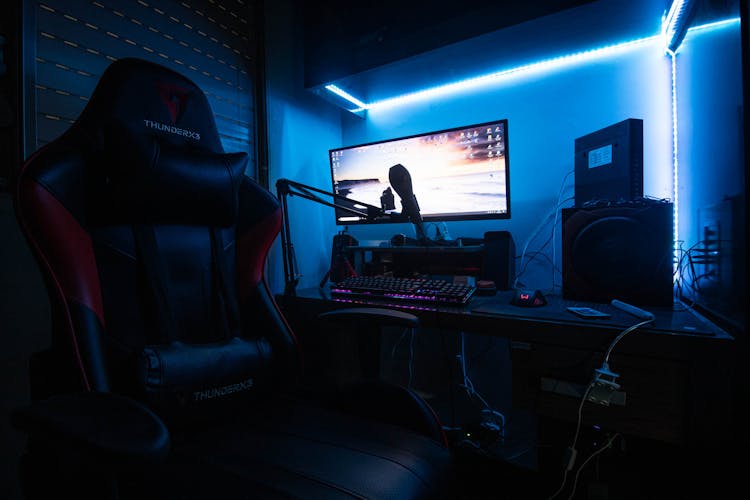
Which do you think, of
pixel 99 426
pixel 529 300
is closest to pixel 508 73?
pixel 529 300

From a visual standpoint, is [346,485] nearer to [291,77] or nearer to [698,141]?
[698,141]

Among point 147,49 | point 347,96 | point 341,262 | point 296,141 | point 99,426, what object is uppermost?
point 347,96

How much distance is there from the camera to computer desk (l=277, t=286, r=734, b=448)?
27.7 inches

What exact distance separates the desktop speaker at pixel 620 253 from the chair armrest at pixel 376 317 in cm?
61

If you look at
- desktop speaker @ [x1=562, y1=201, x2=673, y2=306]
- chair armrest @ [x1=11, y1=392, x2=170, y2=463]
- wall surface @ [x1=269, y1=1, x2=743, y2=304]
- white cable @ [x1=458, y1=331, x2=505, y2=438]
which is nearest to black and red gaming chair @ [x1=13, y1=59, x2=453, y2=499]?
chair armrest @ [x1=11, y1=392, x2=170, y2=463]

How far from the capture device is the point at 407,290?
111 cm

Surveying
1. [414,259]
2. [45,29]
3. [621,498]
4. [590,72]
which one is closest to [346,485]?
[621,498]

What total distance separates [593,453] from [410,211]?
83 centimetres

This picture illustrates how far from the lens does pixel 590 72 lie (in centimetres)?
147

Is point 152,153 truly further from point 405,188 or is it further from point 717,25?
point 717,25

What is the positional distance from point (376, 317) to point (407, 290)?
298mm

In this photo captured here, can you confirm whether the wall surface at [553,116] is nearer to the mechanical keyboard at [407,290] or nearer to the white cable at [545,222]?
the white cable at [545,222]

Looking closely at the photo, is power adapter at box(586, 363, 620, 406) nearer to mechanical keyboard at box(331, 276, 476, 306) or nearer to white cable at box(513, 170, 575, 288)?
mechanical keyboard at box(331, 276, 476, 306)

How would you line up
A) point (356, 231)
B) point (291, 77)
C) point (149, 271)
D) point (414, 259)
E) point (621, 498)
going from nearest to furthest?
point (149, 271), point (621, 498), point (414, 259), point (291, 77), point (356, 231)
